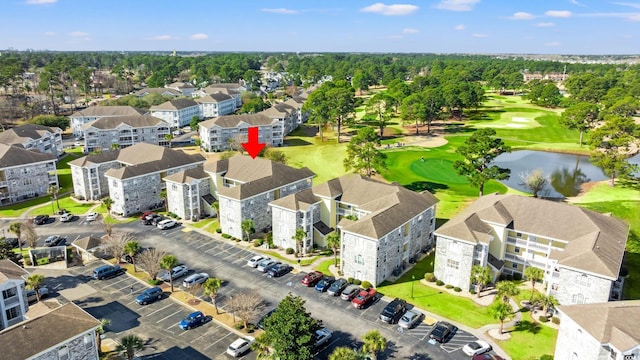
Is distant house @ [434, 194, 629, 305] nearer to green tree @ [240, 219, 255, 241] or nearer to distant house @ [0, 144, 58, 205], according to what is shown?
green tree @ [240, 219, 255, 241]

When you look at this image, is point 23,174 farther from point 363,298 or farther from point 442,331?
point 442,331

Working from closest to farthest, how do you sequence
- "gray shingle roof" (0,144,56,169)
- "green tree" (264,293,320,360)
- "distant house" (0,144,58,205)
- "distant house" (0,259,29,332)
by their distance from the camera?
"green tree" (264,293,320,360)
"distant house" (0,259,29,332)
"distant house" (0,144,58,205)
"gray shingle roof" (0,144,56,169)

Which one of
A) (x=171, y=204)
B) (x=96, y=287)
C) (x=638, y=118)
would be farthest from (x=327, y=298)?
(x=638, y=118)

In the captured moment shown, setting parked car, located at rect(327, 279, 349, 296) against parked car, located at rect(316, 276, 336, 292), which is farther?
parked car, located at rect(316, 276, 336, 292)

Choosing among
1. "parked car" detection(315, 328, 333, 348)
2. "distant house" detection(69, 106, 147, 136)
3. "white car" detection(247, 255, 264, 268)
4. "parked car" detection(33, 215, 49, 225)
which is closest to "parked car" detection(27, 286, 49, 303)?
"white car" detection(247, 255, 264, 268)

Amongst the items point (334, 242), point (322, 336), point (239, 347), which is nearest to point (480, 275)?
point (334, 242)

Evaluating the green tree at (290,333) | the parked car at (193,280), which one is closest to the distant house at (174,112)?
the parked car at (193,280)
